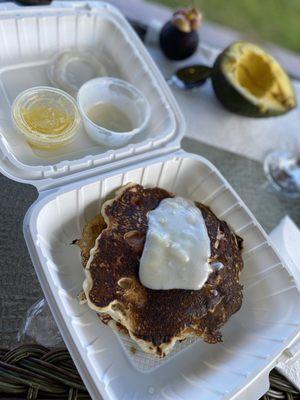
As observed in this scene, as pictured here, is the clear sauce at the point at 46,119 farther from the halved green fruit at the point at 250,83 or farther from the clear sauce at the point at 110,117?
the halved green fruit at the point at 250,83

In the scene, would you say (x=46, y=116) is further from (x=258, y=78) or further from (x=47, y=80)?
(x=258, y=78)

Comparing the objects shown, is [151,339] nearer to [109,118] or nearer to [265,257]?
[265,257]

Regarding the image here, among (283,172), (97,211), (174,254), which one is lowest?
(283,172)

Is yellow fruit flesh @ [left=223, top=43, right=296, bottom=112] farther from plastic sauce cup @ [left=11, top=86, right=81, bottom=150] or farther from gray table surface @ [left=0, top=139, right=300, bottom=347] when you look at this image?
gray table surface @ [left=0, top=139, right=300, bottom=347]

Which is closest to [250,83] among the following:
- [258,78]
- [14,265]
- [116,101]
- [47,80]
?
[258,78]

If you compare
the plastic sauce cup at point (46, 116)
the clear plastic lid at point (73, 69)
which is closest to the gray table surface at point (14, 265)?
the plastic sauce cup at point (46, 116)

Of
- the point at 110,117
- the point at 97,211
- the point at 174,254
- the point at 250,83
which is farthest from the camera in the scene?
the point at 250,83
